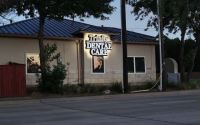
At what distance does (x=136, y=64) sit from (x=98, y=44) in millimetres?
4521

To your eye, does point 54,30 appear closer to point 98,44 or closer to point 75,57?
point 75,57

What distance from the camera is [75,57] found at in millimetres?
36781

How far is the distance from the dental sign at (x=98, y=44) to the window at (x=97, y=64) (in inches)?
18.0

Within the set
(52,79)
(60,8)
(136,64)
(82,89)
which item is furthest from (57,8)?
(136,64)

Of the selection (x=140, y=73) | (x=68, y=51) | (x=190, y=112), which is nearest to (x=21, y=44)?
(x=68, y=51)

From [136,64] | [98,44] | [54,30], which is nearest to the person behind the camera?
[54,30]

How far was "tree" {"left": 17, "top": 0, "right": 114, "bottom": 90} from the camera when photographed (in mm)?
29531

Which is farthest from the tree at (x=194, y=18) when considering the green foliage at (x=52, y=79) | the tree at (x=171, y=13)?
the green foliage at (x=52, y=79)

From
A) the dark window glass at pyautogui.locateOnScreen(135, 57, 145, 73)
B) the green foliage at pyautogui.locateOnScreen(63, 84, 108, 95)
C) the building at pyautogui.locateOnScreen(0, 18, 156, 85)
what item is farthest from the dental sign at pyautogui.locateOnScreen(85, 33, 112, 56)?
the green foliage at pyautogui.locateOnScreen(63, 84, 108, 95)

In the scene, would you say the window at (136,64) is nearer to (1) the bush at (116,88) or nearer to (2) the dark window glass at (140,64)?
(2) the dark window glass at (140,64)

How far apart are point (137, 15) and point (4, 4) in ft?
53.8

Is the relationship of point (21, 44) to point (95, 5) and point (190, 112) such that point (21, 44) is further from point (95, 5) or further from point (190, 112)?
point (190, 112)

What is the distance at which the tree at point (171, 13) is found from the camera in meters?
35.9

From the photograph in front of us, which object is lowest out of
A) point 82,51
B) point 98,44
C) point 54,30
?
point 82,51
